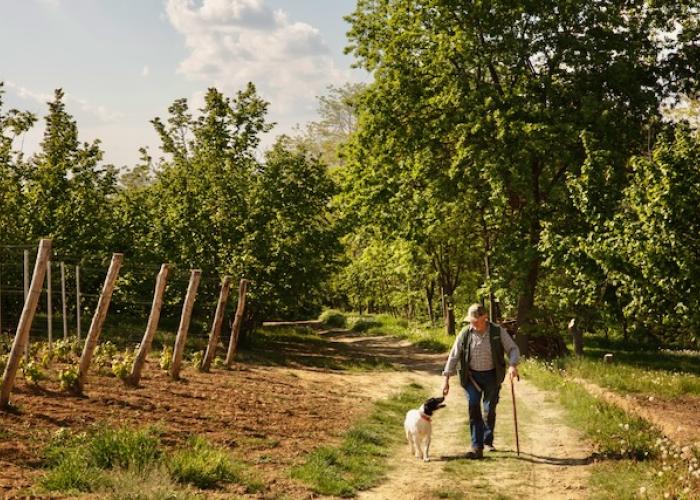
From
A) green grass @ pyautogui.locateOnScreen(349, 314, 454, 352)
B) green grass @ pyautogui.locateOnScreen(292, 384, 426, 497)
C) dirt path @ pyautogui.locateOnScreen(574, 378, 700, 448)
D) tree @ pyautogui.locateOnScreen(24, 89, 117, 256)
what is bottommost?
green grass @ pyautogui.locateOnScreen(292, 384, 426, 497)

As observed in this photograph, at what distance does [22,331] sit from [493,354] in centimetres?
704

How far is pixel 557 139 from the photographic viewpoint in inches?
815

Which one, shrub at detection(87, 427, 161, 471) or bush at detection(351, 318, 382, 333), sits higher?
bush at detection(351, 318, 382, 333)

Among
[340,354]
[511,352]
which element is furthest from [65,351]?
[340,354]

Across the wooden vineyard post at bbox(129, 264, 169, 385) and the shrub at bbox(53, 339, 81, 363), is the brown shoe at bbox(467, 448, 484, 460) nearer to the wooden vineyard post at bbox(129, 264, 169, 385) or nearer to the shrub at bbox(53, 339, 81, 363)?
the wooden vineyard post at bbox(129, 264, 169, 385)

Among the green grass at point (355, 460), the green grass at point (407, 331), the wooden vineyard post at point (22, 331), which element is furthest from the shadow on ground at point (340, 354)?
the wooden vineyard post at point (22, 331)

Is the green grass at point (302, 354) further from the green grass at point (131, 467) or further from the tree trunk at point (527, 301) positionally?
the green grass at point (131, 467)

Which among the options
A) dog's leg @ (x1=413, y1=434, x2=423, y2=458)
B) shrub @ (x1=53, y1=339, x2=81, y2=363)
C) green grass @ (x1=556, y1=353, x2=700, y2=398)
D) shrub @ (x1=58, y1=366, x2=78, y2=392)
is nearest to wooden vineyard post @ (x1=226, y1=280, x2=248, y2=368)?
shrub @ (x1=53, y1=339, x2=81, y2=363)

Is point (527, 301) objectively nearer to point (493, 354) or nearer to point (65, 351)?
point (493, 354)

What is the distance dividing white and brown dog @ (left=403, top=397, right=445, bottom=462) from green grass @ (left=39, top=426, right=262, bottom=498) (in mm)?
2547

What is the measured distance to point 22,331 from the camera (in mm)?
10445

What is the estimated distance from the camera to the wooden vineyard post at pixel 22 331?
10.0 meters

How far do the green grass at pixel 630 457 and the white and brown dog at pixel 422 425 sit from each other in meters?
2.19

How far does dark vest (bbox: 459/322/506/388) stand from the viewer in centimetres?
972
